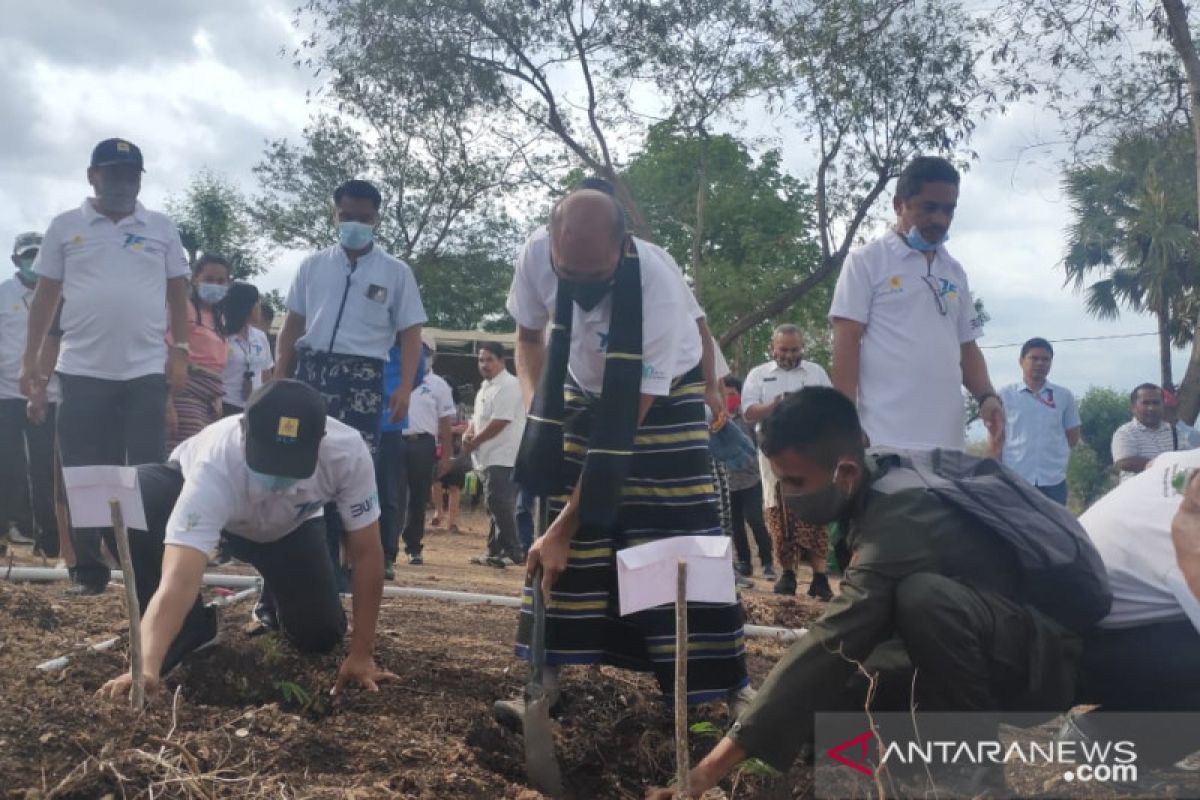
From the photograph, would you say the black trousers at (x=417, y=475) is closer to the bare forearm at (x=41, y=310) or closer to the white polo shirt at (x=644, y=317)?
the bare forearm at (x=41, y=310)

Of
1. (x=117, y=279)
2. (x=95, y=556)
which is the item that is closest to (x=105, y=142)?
(x=117, y=279)

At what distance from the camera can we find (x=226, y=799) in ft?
8.64

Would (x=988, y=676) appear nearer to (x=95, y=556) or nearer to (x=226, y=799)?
(x=226, y=799)

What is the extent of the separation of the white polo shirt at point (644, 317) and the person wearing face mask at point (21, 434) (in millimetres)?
3813

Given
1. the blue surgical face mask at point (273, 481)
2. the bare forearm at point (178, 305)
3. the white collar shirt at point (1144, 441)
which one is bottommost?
the blue surgical face mask at point (273, 481)

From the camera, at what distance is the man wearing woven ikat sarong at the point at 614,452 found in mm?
3439

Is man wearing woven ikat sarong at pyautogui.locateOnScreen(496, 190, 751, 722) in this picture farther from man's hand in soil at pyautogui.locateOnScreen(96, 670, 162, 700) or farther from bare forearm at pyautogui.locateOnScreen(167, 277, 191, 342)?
bare forearm at pyautogui.locateOnScreen(167, 277, 191, 342)

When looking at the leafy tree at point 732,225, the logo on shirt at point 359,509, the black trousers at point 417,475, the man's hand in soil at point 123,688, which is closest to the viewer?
the man's hand in soil at point 123,688

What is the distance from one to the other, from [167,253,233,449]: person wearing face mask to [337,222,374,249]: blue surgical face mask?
172cm

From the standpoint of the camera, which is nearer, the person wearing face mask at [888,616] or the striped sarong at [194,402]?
the person wearing face mask at [888,616]

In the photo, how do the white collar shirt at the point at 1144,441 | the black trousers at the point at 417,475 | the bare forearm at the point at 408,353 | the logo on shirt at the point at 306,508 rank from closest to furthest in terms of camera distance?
the logo on shirt at the point at 306,508, the bare forearm at the point at 408,353, the black trousers at the point at 417,475, the white collar shirt at the point at 1144,441

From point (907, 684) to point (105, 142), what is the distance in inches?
162

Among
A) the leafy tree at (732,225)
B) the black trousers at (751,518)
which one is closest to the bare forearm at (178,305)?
the black trousers at (751,518)

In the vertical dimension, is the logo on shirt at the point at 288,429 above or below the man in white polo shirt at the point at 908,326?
below
